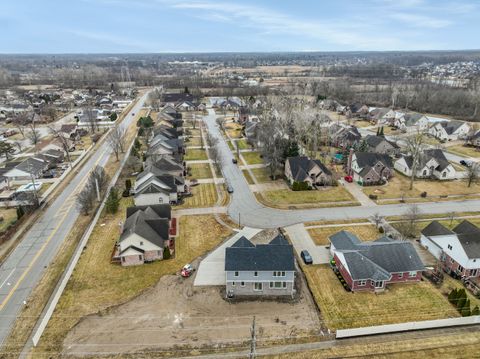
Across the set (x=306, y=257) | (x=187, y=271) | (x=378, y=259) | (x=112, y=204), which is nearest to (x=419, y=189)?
(x=378, y=259)

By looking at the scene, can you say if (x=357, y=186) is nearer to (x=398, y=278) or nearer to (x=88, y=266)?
(x=398, y=278)

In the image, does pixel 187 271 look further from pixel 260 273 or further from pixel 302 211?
pixel 302 211

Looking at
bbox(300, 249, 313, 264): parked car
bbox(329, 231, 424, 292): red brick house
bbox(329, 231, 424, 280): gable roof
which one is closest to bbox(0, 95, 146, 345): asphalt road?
bbox(300, 249, 313, 264): parked car

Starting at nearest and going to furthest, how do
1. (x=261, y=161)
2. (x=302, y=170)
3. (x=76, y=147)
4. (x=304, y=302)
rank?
1. (x=304, y=302)
2. (x=302, y=170)
3. (x=261, y=161)
4. (x=76, y=147)

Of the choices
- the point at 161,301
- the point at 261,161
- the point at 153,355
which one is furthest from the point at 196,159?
the point at 153,355

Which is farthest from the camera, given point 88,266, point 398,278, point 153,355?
point 88,266

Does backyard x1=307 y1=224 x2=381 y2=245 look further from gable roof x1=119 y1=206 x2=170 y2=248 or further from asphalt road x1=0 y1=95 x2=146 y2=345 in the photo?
asphalt road x1=0 y1=95 x2=146 y2=345

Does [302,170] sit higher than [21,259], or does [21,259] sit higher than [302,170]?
[302,170]

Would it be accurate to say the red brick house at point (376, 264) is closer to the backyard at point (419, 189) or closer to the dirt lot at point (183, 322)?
the dirt lot at point (183, 322)
